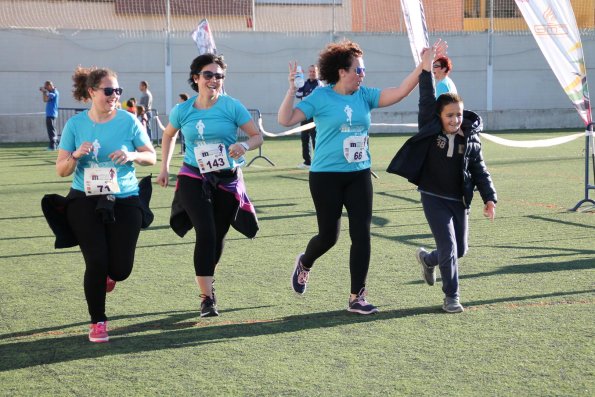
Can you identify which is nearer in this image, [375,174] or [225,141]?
[225,141]

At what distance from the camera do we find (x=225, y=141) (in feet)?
21.6

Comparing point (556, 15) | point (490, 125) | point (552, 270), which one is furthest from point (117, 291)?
point (490, 125)

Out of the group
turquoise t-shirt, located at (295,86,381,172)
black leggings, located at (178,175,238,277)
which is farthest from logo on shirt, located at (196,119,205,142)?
turquoise t-shirt, located at (295,86,381,172)

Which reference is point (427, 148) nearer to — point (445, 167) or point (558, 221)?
point (445, 167)

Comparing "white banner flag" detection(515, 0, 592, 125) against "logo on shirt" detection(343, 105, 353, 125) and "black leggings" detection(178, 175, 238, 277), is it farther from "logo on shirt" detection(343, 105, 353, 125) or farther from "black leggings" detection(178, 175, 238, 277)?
"black leggings" detection(178, 175, 238, 277)

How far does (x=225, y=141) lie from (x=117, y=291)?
1.62 m

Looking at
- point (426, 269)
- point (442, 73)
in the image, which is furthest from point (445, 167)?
point (442, 73)

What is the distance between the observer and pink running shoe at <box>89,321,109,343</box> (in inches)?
228

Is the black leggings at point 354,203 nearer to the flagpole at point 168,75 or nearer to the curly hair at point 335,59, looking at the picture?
the curly hair at point 335,59

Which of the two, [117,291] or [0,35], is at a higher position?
[0,35]

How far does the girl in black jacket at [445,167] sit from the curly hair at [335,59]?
518 mm

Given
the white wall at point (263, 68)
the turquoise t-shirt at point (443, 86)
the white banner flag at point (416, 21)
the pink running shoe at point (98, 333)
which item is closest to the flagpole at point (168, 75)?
the white wall at point (263, 68)

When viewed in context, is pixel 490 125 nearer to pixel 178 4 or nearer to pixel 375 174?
pixel 178 4

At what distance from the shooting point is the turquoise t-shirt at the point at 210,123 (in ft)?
21.5
